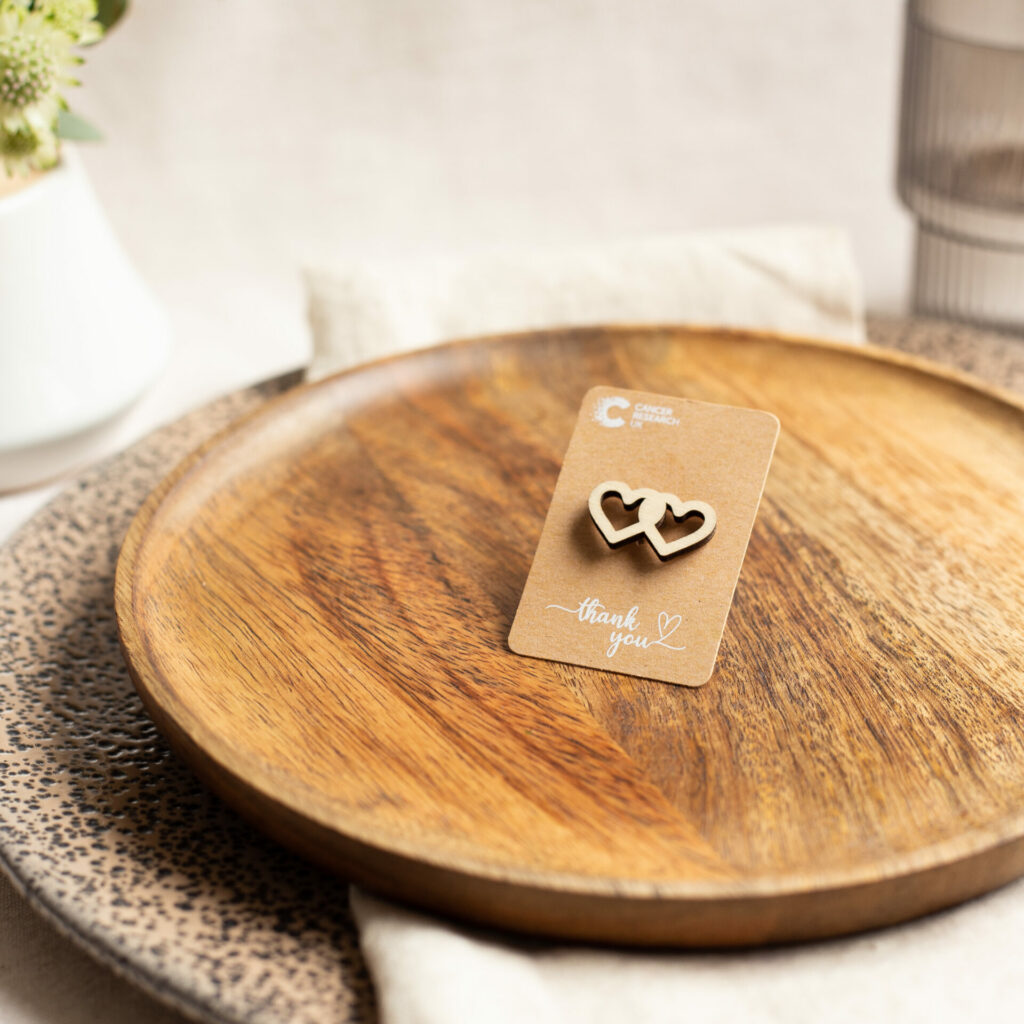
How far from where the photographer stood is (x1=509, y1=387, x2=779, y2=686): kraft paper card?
92cm

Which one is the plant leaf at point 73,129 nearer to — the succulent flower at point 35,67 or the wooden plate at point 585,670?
the succulent flower at point 35,67

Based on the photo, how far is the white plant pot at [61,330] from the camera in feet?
4.28

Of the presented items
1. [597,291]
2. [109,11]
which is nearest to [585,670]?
[597,291]

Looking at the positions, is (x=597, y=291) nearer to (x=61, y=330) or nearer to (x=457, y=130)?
(x=61, y=330)

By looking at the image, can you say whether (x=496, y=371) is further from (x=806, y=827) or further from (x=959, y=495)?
(x=806, y=827)

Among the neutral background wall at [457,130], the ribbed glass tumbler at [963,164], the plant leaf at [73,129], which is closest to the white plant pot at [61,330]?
the plant leaf at [73,129]

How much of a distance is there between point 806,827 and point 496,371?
0.66m

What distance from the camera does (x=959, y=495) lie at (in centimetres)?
110

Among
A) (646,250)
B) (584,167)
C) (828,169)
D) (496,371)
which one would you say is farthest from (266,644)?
(828,169)

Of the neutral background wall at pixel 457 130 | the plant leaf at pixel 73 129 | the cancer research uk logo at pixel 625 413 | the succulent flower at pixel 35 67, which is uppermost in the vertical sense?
the succulent flower at pixel 35 67

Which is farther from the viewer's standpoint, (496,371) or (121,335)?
(121,335)

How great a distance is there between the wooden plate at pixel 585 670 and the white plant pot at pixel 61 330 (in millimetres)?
316

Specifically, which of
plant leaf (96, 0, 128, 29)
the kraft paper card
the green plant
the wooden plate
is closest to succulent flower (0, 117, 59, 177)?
the green plant

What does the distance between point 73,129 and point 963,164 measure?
1.10 m
